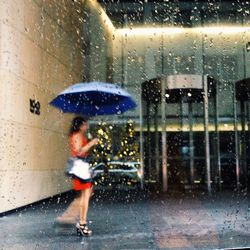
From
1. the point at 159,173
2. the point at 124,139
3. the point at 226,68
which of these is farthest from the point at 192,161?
the point at 226,68

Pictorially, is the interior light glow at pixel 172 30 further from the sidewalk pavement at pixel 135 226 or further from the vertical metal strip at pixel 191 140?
the sidewalk pavement at pixel 135 226

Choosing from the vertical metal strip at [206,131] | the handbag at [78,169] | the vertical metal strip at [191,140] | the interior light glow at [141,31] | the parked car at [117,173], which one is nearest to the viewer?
the handbag at [78,169]

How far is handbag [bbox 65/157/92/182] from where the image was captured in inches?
198

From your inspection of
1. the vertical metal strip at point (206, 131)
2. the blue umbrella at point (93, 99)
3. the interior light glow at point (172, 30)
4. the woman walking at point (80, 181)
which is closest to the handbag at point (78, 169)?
the woman walking at point (80, 181)

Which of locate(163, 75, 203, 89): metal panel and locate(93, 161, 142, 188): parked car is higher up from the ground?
locate(163, 75, 203, 89): metal panel

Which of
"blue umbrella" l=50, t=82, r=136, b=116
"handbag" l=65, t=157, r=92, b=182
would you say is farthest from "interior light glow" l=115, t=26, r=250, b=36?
"handbag" l=65, t=157, r=92, b=182

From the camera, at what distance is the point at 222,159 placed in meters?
13.5

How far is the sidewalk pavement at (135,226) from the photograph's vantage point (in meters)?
4.63

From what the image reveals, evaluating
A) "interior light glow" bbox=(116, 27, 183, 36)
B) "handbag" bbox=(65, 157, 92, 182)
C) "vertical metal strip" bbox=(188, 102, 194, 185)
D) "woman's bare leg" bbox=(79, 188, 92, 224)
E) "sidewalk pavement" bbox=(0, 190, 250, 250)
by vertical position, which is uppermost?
"interior light glow" bbox=(116, 27, 183, 36)

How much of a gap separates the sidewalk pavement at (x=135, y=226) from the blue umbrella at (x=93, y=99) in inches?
48.9

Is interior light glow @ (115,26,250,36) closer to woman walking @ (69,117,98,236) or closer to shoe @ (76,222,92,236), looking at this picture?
woman walking @ (69,117,98,236)

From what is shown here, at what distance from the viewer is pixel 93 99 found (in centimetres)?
588

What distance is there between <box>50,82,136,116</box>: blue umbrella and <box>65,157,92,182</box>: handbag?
847 millimetres

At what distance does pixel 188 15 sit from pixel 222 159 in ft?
15.6
